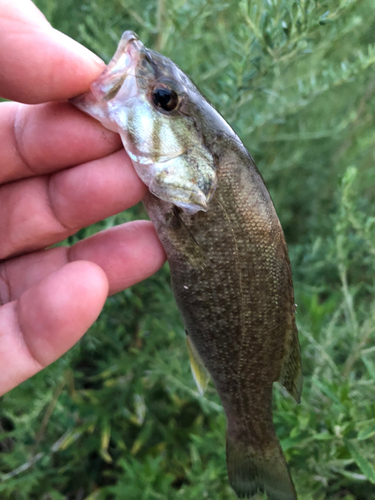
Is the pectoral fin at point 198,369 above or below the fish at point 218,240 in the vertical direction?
A: below

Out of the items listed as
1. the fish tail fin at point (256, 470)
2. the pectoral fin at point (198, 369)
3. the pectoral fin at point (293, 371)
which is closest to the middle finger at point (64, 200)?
the pectoral fin at point (198, 369)

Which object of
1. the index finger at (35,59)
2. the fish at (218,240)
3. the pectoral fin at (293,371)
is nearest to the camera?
the index finger at (35,59)

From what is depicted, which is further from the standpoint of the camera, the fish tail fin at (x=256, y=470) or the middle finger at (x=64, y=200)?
the fish tail fin at (x=256, y=470)

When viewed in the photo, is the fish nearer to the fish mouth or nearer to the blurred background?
the fish mouth

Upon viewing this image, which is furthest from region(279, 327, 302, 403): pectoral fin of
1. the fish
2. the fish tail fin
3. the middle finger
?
the middle finger

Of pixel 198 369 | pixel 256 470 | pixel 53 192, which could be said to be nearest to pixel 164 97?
pixel 53 192

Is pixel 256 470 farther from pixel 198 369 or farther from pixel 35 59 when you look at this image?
pixel 35 59

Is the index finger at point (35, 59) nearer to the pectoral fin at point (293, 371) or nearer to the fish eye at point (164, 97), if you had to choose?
the fish eye at point (164, 97)
